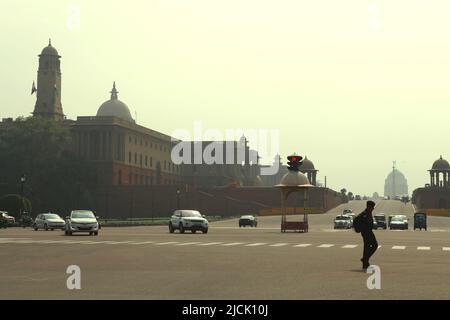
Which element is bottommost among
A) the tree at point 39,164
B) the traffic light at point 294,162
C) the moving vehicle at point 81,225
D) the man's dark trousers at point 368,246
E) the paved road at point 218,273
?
the paved road at point 218,273

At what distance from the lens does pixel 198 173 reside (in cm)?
17738

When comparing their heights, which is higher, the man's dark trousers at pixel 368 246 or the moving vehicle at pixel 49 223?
the moving vehicle at pixel 49 223

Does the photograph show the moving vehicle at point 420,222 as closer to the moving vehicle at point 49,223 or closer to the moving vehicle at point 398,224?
the moving vehicle at point 398,224

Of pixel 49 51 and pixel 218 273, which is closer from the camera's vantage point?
pixel 218 273

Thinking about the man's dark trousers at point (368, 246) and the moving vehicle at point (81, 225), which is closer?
the man's dark trousers at point (368, 246)

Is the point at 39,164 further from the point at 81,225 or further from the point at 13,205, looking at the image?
the point at 81,225

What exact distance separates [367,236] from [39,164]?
9945cm

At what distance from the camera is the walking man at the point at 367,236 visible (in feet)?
68.0

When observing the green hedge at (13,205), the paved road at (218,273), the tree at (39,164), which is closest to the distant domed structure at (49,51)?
the tree at (39,164)

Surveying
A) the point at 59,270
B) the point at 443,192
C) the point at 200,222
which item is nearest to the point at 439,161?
the point at 443,192

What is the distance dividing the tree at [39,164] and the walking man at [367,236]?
97.3 metres

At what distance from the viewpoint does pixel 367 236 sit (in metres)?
20.9

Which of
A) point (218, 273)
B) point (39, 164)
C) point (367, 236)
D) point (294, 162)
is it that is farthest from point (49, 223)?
point (39, 164)

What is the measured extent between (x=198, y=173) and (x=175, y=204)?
177 feet
